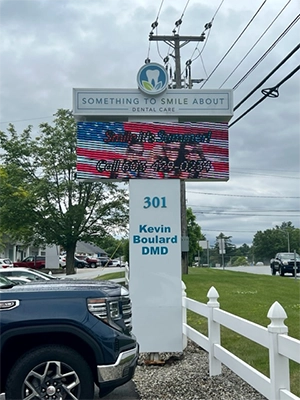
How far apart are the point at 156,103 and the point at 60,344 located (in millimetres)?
5391

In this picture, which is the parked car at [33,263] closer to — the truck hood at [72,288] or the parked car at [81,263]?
the parked car at [81,263]

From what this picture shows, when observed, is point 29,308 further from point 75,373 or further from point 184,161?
point 184,161

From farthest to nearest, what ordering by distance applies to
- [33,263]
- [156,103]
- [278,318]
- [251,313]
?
[33,263] → [251,313] → [156,103] → [278,318]

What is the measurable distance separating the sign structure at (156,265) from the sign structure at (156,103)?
1.31 metres

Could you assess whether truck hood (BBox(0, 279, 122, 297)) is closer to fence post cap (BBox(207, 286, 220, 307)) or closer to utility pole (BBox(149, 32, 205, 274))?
fence post cap (BBox(207, 286, 220, 307))

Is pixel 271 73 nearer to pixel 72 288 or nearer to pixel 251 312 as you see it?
pixel 251 312

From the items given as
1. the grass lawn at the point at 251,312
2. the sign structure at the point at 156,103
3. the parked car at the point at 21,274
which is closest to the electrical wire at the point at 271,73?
the sign structure at the point at 156,103

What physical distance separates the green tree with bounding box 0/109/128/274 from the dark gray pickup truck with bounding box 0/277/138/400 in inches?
967

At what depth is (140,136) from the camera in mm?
9578

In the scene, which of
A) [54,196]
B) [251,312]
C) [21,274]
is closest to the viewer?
[251,312]

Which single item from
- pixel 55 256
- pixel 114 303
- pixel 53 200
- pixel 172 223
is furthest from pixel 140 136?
pixel 55 256

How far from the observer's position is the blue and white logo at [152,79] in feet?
31.8

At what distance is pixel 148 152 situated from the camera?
31.2 ft

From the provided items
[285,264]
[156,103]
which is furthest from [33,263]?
[156,103]
